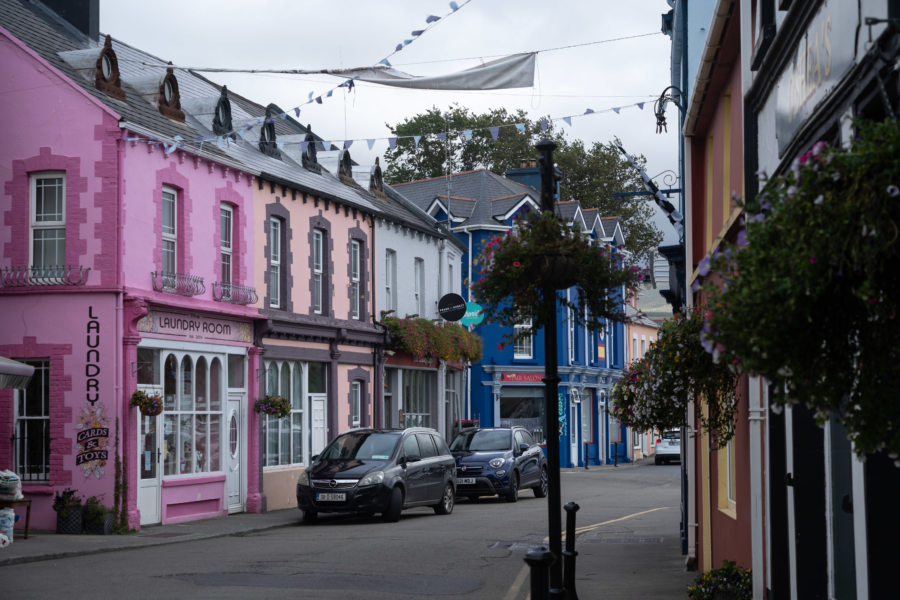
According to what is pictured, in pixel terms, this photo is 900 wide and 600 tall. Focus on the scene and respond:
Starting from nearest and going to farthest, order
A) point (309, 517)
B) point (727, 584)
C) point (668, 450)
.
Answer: point (727, 584)
point (309, 517)
point (668, 450)

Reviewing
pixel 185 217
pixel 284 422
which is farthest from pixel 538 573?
pixel 284 422

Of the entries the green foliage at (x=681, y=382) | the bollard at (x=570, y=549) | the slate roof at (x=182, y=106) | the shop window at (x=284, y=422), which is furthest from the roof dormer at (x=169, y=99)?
the bollard at (x=570, y=549)

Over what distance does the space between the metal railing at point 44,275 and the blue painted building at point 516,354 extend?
21.2 metres

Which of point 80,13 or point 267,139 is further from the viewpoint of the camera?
point 267,139

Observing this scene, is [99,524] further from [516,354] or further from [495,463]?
[516,354]

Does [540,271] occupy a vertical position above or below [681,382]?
above

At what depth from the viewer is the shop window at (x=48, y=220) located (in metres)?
20.3

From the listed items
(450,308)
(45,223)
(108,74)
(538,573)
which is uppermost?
(108,74)

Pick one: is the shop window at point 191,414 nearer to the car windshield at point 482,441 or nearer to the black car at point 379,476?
the black car at point 379,476

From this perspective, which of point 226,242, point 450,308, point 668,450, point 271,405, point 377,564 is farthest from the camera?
point 668,450

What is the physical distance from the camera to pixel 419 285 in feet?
114

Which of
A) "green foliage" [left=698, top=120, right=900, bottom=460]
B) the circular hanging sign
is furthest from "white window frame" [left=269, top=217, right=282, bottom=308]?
"green foliage" [left=698, top=120, right=900, bottom=460]

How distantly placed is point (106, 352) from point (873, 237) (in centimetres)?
1766

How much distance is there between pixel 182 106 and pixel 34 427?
884 cm
